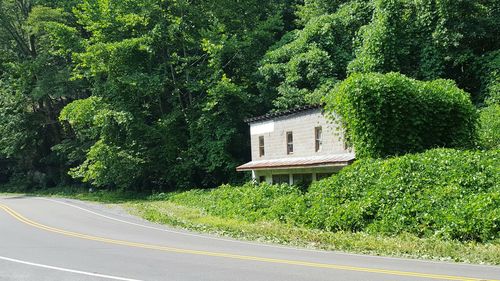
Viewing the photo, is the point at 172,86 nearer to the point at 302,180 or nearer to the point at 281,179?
the point at 281,179

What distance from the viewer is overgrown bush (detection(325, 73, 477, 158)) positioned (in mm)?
A: 20875

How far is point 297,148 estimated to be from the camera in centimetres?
2719

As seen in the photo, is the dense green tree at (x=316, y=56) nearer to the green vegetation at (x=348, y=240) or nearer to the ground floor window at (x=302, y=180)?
the ground floor window at (x=302, y=180)

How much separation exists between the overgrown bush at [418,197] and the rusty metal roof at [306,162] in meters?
2.56

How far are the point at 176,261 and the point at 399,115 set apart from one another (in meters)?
13.4

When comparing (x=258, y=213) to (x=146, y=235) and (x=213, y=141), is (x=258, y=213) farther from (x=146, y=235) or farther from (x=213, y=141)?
(x=213, y=141)

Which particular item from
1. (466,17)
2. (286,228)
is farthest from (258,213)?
(466,17)

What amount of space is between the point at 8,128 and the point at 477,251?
43.8 m

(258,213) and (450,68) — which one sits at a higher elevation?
(450,68)

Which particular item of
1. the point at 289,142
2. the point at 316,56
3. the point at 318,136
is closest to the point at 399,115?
the point at 318,136

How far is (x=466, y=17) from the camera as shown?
28.5 meters

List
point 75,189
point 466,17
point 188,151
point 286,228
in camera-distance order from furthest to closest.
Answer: point 75,189
point 188,151
point 466,17
point 286,228

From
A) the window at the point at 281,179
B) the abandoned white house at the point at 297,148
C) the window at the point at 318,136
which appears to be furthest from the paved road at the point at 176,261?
the window at the point at 281,179

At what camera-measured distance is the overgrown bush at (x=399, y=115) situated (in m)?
20.9
